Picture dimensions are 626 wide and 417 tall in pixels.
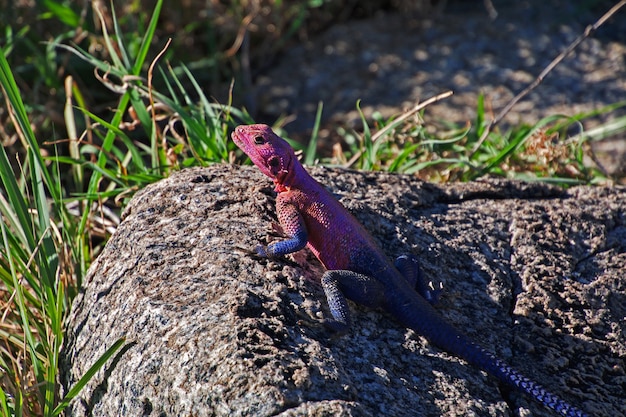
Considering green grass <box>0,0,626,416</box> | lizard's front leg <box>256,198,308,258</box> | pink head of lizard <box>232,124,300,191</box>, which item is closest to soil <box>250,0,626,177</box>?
green grass <box>0,0,626,416</box>

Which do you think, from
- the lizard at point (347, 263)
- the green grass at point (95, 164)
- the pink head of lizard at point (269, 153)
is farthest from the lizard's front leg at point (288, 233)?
the green grass at point (95, 164)

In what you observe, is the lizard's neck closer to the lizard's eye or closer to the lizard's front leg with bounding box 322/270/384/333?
the lizard's eye

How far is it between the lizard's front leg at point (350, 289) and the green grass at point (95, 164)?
640 millimetres

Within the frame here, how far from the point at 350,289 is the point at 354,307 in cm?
6

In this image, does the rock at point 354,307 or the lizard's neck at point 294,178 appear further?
the lizard's neck at point 294,178

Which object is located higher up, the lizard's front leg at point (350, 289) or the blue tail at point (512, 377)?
the lizard's front leg at point (350, 289)

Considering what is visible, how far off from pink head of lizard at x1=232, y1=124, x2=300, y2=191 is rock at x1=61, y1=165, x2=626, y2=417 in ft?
0.32

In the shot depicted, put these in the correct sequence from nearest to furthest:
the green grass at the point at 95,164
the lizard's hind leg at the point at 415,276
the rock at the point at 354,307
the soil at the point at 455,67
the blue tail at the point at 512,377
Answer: the rock at the point at 354,307 → the blue tail at the point at 512,377 → the lizard's hind leg at the point at 415,276 → the green grass at the point at 95,164 → the soil at the point at 455,67

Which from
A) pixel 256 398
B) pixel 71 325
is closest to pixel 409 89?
pixel 71 325

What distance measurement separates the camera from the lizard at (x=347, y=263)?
2.27 meters

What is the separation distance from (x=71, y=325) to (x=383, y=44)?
3.66 meters

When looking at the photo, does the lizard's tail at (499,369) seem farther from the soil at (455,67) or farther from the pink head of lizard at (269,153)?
the soil at (455,67)

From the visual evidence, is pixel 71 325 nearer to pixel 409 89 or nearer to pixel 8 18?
pixel 8 18

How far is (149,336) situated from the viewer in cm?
220
